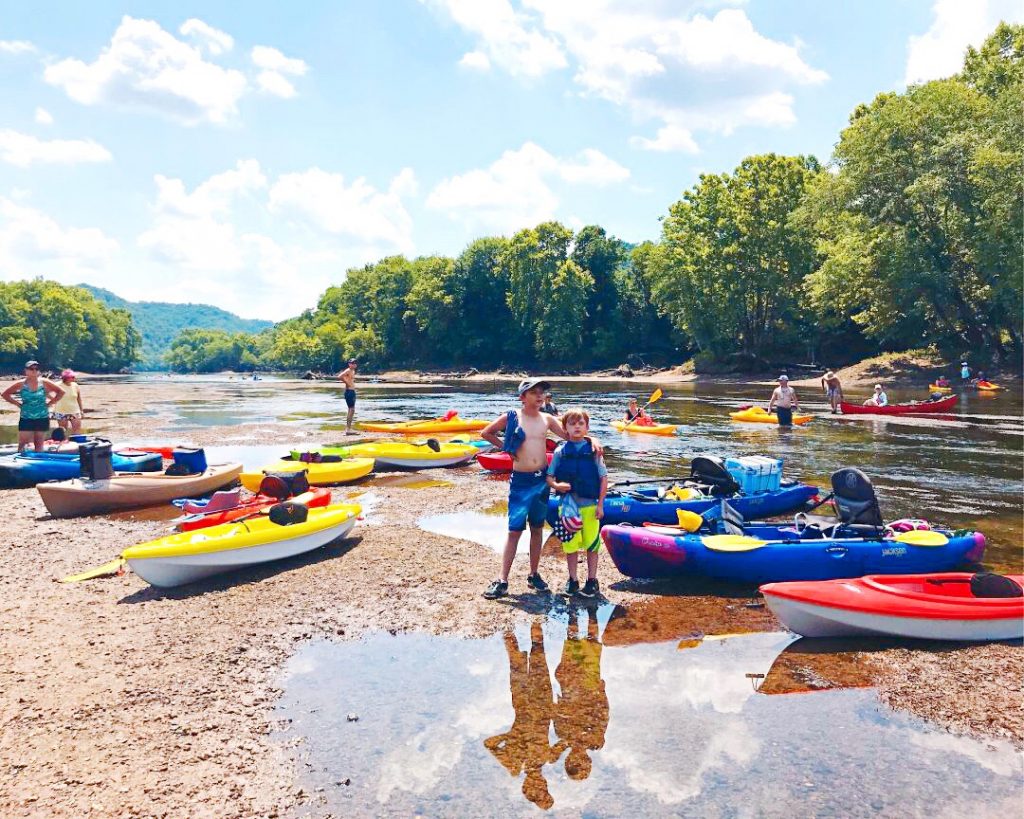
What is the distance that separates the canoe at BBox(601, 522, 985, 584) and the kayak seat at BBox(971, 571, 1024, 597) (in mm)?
903

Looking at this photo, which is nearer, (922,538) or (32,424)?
(922,538)

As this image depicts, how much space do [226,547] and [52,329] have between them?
4105 inches

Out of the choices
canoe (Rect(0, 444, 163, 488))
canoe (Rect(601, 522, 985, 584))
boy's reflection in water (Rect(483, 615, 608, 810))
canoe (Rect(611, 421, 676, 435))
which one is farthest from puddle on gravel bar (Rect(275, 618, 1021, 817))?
canoe (Rect(611, 421, 676, 435))

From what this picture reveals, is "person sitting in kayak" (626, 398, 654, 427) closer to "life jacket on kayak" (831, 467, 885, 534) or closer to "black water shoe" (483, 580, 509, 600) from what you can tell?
"life jacket on kayak" (831, 467, 885, 534)

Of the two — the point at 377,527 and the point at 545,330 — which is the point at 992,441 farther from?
the point at 545,330

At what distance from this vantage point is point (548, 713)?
468 centimetres

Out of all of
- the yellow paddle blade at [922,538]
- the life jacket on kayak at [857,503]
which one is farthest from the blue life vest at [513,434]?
the yellow paddle blade at [922,538]

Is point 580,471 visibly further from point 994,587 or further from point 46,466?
point 46,466

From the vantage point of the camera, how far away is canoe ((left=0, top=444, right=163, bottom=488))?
38.8ft

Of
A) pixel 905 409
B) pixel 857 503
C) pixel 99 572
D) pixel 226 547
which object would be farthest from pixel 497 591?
pixel 905 409

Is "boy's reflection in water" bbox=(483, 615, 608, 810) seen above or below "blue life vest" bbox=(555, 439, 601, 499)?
below

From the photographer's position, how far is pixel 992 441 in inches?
704

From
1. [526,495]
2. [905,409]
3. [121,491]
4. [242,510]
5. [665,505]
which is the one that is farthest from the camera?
[905,409]

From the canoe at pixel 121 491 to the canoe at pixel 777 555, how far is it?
6.98 m
